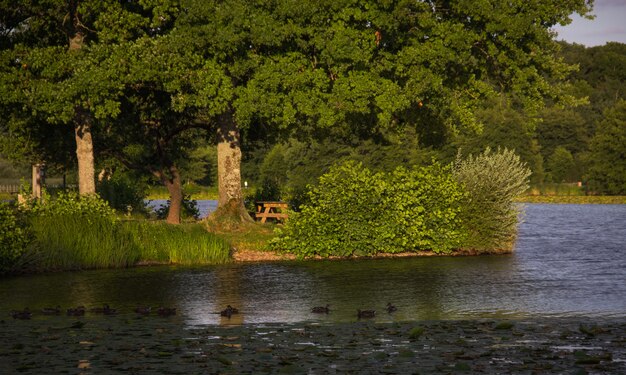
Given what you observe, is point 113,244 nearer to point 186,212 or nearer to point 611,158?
point 186,212

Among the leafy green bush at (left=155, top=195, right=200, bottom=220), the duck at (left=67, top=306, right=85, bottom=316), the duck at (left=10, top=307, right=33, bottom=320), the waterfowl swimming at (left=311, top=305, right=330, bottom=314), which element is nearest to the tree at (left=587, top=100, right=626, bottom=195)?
the leafy green bush at (left=155, top=195, right=200, bottom=220)

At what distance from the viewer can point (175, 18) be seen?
111ft

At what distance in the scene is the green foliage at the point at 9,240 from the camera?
24531 millimetres

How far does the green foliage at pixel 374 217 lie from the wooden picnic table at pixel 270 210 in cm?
630

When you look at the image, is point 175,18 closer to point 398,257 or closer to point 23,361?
point 398,257

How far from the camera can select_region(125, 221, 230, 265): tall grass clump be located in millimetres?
28062

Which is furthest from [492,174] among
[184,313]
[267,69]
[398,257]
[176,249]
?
[184,313]

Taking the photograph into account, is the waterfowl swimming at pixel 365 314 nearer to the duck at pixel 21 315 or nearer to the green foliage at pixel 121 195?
the duck at pixel 21 315

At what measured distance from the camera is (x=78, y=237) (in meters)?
26.7

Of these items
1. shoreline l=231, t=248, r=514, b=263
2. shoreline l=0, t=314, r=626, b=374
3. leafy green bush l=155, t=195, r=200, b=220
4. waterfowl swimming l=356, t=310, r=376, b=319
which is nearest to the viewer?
shoreline l=0, t=314, r=626, b=374

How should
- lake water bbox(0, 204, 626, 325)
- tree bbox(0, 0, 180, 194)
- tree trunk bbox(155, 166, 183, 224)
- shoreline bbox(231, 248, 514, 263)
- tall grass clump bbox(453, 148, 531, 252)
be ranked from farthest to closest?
1. tree trunk bbox(155, 166, 183, 224)
2. tall grass clump bbox(453, 148, 531, 252)
3. tree bbox(0, 0, 180, 194)
4. shoreline bbox(231, 248, 514, 263)
5. lake water bbox(0, 204, 626, 325)

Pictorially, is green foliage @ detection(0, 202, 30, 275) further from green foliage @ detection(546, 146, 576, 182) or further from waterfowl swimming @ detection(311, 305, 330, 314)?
green foliage @ detection(546, 146, 576, 182)

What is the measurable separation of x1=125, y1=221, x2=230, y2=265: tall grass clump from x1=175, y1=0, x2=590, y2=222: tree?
4775 mm

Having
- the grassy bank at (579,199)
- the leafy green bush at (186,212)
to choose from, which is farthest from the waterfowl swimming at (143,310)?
the grassy bank at (579,199)
